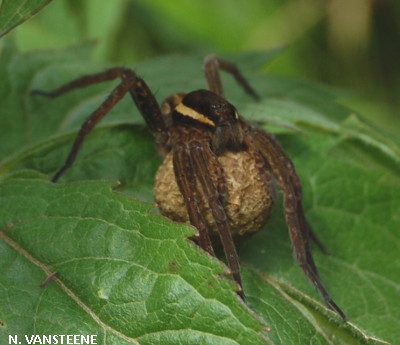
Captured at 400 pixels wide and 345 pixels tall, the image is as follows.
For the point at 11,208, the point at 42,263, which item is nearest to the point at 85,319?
the point at 42,263

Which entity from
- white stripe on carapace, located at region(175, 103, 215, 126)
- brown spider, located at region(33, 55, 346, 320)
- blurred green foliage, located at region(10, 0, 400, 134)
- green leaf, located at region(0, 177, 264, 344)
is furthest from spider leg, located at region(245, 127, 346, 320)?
blurred green foliage, located at region(10, 0, 400, 134)

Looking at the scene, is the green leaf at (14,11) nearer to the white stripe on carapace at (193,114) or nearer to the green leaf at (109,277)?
the green leaf at (109,277)

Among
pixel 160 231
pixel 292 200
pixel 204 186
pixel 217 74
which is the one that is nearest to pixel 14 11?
pixel 160 231

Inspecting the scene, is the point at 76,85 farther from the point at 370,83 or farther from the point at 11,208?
the point at 370,83

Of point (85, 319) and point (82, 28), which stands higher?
point (82, 28)

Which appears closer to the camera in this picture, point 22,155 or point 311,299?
point 311,299

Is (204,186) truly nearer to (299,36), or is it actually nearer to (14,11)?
(14,11)

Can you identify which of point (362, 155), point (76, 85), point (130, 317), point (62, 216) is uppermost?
point (76, 85)

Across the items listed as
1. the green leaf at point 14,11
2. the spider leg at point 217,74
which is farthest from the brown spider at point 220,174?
the green leaf at point 14,11

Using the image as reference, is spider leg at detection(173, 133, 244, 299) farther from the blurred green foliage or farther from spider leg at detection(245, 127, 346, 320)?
the blurred green foliage
